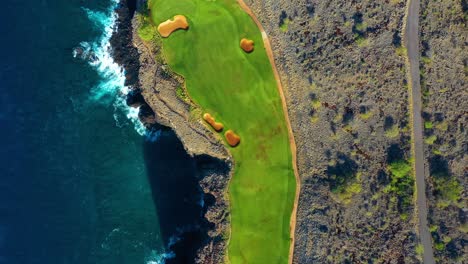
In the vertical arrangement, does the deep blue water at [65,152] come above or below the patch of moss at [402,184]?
below

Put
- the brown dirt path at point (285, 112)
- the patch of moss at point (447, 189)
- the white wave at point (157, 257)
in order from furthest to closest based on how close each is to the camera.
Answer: the white wave at point (157, 257) < the brown dirt path at point (285, 112) < the patch of moss at point (447, 189)

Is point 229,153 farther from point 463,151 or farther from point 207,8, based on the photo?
point 463,151

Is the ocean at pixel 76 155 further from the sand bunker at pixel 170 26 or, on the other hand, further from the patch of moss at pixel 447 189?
the patch of moss at pixel 447 189

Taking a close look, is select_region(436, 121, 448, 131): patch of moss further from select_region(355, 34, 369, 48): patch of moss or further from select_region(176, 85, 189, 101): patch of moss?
select_region(176, 85, 189, 101): patch of moss

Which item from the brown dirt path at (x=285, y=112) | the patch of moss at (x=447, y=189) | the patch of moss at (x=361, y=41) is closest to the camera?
the patch of moss at (x=447, y=189)

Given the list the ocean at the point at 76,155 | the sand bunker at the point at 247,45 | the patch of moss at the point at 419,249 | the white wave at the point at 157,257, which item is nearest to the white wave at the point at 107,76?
the ocean at the point at 76,155
